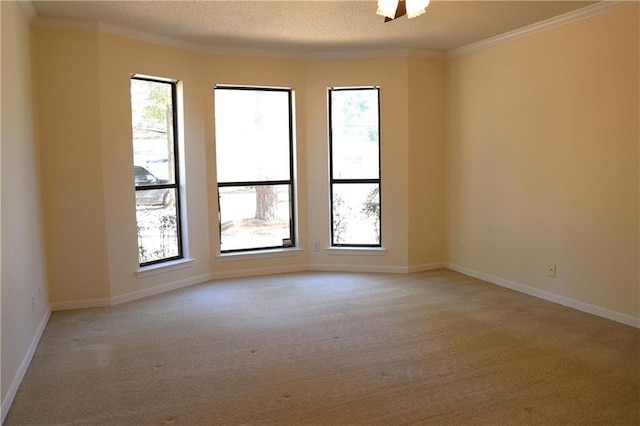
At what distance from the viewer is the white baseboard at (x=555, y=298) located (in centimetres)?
420

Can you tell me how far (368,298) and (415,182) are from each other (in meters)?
1.69

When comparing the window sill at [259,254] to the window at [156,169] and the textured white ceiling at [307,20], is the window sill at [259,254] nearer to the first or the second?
the window at [156,169]

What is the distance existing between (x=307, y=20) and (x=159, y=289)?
9.70ft

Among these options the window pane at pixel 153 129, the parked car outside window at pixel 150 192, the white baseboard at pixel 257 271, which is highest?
the window pane at pixel 153 129

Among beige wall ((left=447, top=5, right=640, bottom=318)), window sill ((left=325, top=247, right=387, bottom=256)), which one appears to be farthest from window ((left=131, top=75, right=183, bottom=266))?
beige wall ((left=447, top=5, right=640, bottom=318))

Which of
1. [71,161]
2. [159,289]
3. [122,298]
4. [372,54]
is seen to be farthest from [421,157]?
[71,161]

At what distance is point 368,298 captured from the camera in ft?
16.5

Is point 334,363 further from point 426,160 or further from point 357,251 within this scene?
point 426,160

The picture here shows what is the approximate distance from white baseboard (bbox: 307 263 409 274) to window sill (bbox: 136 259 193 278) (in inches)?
58.2

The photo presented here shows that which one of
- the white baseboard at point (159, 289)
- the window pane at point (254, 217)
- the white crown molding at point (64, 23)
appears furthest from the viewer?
the window pane at point (254, 217)

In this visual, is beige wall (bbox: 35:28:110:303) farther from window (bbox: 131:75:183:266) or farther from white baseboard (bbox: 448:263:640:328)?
white baseboard (bbox: 448:263:640:328)

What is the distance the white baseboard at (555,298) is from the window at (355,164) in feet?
3.79

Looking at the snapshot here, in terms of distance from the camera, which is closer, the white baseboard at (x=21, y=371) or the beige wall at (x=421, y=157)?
the white baseboard at (x=21, y=371)

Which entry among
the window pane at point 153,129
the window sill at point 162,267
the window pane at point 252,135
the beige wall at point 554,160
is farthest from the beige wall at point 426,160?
the window pane at point 153,129
